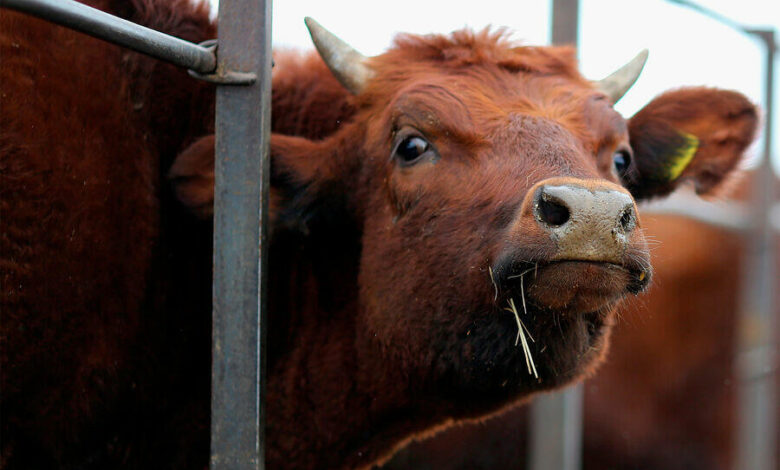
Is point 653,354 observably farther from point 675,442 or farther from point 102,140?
point 102,140

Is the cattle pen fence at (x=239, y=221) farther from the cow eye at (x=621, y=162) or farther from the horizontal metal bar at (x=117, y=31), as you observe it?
the cow eye at (x=621, y=162)

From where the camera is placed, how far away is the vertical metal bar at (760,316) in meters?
6.47

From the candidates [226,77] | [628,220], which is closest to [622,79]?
[628,220]

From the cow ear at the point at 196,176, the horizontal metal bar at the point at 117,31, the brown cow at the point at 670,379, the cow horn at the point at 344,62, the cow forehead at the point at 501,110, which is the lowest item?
the brown cow at the point at 670,379

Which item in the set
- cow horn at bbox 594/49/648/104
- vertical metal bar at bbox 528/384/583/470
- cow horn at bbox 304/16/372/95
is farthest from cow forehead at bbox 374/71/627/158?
vertical metal bar at bbox 528/384/583/470

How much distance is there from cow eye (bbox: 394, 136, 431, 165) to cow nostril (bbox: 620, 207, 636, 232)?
0.85 metres

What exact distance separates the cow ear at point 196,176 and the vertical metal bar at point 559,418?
7.72 feet

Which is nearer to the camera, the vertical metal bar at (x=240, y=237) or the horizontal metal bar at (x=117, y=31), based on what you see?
the horizontal metal bar at (x=117, y=31)

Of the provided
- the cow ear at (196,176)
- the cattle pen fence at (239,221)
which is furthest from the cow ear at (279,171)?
the cattle pen fence at (239,221)

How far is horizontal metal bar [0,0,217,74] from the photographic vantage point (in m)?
1.83

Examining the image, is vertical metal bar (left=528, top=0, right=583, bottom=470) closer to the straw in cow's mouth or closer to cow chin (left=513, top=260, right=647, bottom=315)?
→ the straw in cow's mouth

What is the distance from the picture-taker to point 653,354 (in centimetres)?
732

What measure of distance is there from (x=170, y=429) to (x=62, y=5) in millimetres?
1858

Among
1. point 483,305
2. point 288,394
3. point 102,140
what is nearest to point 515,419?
point 288,394
